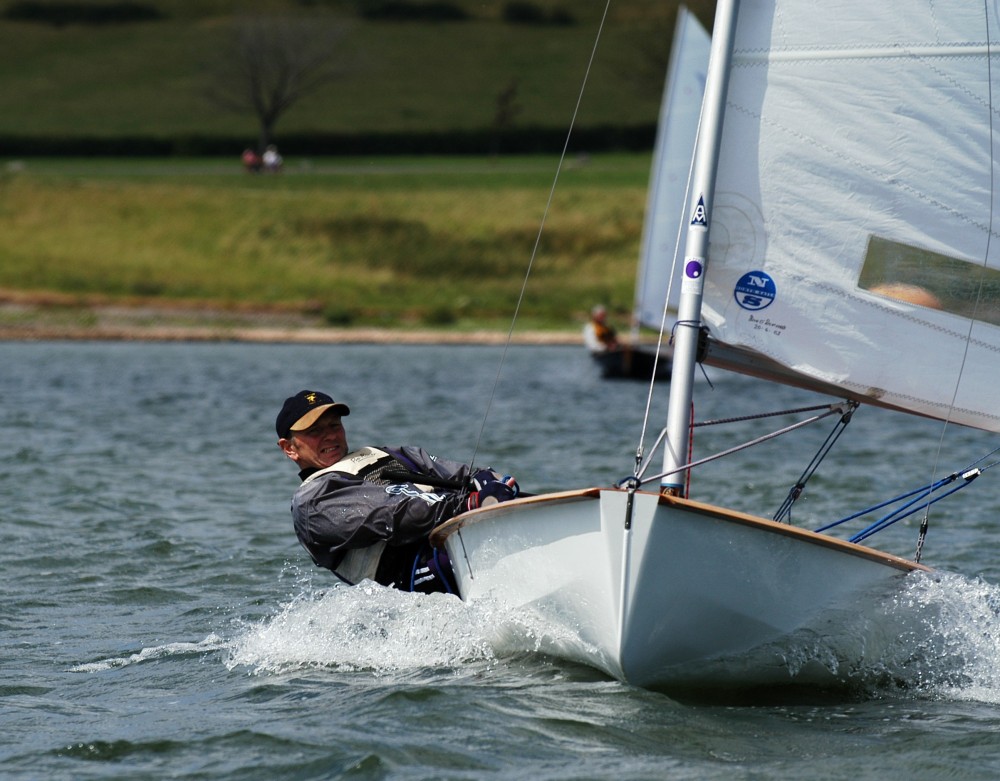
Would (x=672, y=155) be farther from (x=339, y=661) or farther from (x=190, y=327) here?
(x=190, y=327)

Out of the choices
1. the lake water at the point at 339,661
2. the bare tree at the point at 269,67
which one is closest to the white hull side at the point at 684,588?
the lake water at the point at 339,661

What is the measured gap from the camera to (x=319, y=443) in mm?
7730

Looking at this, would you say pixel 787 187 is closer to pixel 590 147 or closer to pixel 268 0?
pixel 590 147

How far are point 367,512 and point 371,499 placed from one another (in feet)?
0.22

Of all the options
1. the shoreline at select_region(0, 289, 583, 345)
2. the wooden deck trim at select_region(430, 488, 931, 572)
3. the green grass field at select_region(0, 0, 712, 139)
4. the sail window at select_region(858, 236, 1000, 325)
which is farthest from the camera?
the green grass field at select_region(0, 0, 712, 139)

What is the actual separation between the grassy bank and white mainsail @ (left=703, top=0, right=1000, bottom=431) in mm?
36356

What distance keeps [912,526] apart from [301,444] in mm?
6502

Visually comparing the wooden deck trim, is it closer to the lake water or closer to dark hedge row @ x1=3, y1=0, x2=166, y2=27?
the lake water

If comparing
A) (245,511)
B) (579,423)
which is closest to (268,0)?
(579,423)

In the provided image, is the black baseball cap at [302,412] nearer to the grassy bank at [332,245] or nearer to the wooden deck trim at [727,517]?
the wooden deck trim at [727,517]

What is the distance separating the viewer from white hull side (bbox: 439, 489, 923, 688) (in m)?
6.25

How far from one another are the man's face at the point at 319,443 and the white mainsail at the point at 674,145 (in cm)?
1804

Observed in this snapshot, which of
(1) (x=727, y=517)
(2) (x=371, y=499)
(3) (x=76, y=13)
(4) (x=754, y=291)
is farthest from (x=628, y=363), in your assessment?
(3) (x=76, y=13)

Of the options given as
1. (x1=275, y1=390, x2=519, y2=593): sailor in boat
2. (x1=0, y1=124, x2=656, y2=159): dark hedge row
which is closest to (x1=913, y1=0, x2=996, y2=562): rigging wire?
(x1=275, y1=390, x2=519, y2=593): sailor in boat
